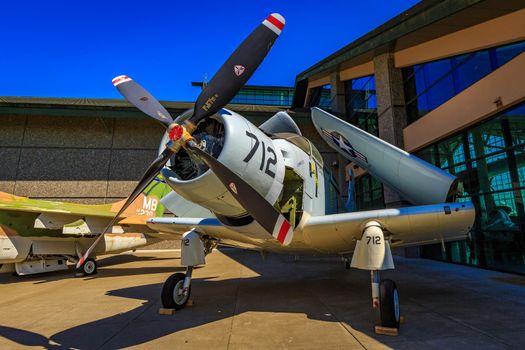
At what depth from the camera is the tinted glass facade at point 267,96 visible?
111 ft

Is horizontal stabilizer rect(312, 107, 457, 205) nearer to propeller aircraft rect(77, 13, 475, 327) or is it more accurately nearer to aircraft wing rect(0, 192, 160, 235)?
propeller aircraft rect(77, 13, 475, 327)

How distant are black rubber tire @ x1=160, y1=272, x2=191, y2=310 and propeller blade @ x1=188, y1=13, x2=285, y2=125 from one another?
3.32m

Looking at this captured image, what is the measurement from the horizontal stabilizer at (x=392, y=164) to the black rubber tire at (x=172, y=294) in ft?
15.5

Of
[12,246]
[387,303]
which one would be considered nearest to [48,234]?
[12,246]

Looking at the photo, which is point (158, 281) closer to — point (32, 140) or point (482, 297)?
point (482, 297)

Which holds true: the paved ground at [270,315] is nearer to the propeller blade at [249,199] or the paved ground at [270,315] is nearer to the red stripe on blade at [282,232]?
the red stripe on blade at [282,232]

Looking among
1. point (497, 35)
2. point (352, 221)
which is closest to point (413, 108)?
point (497, 35)

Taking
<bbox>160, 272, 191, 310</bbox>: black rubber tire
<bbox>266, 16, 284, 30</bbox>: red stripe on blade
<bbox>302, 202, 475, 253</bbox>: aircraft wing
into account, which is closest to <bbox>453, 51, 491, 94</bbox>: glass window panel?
<bbox>302, 202, 475, 253</bbox>: aircraft wing

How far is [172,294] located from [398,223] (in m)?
4.22

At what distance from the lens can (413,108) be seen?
43.9ft

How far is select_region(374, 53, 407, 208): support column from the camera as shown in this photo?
13.4m

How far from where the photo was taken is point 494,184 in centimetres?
910

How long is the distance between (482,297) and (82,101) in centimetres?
2424

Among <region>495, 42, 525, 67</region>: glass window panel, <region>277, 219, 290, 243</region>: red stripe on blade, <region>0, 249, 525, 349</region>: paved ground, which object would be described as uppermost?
<region>495, 42, 525, 67</region>: glass window panel
